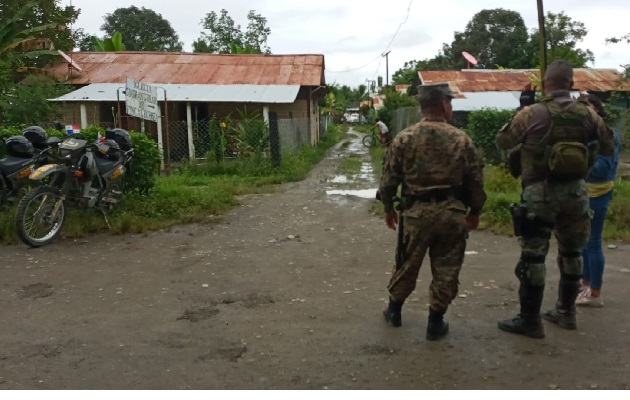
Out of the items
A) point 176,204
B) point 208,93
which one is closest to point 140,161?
point 176,204

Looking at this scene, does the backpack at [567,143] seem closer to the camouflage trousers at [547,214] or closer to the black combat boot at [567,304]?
the camouflage trousers at [547,214]

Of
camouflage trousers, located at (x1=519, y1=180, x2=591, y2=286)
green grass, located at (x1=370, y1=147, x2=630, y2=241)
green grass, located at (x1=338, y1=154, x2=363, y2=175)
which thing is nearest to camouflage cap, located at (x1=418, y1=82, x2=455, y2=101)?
camouflage trousers, located at (x1=519, y1=180, x2=591, y2=286)

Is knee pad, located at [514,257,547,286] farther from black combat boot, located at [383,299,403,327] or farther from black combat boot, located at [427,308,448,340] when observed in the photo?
black combat boot, located at [383,299,403,327]

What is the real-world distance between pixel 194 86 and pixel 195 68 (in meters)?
2.38

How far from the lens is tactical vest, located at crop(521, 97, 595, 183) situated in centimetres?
360

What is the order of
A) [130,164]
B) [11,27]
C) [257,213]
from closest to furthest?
[130,164] → [257,213] → [11,27]

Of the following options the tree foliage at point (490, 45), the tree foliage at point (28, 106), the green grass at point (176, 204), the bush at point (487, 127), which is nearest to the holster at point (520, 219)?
the green grass at point (176, 204)

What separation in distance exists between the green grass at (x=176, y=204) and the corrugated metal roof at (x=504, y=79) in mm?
15519

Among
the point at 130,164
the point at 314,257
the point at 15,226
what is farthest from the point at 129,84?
the point at 314,257

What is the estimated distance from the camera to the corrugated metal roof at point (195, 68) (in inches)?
783

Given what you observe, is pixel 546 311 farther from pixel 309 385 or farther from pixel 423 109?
pixel 309 385

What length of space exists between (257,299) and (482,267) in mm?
2234

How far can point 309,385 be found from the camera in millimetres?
3086

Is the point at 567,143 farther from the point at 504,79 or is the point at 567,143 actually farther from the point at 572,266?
the point at 504,79
